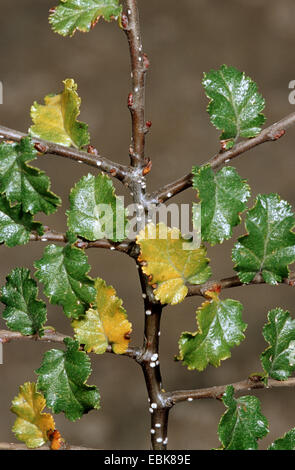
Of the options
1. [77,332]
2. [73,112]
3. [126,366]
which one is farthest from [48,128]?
[126,366]

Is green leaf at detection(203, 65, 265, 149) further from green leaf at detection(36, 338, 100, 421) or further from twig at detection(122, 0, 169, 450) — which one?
green leaf at detection(36, 338, 100, 421)

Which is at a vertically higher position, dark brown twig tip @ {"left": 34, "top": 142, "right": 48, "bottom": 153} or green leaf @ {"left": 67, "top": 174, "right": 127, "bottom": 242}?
dark brown twig tip @ {"left": 34, "top": 142, "right": 48, "bottom": 153}

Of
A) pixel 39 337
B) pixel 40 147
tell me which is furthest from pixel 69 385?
pixel 40 147

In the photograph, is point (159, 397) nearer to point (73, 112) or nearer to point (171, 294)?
point (171, 294)

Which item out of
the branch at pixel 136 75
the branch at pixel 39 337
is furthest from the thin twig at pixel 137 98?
the branch at pixel 39 337

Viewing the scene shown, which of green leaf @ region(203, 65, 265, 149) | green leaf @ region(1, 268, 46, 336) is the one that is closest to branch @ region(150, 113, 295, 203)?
green leaf @ region(203, 65, 265, 149)

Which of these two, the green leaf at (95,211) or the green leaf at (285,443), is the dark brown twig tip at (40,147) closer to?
the green leaf at (95,211)
